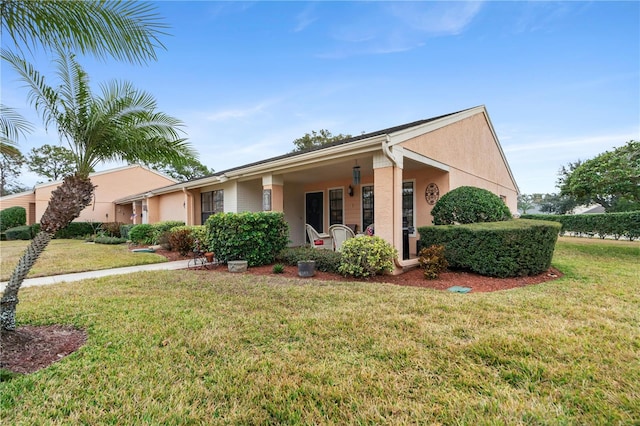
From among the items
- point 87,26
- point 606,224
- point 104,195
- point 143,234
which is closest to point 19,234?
point 104,195

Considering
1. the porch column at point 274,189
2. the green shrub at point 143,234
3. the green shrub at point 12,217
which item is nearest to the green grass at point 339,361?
the porch column at point 274,189

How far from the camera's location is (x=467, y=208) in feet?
23.4

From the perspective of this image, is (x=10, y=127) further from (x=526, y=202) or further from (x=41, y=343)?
(x=526, y=202)

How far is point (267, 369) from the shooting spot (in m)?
2.47

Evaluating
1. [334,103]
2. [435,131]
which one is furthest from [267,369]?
[334,103]

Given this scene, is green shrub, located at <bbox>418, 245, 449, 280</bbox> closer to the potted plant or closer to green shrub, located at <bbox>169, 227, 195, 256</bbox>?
the potted plant

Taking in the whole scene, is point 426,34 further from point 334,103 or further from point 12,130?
point 12,130

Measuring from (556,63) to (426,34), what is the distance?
14.5ft

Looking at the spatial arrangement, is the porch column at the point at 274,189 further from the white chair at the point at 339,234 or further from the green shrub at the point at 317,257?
the white chair at the point at 339,234

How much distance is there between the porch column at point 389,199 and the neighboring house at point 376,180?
22 mm

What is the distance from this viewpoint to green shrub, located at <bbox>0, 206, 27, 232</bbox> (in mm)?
20203

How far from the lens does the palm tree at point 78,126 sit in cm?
308

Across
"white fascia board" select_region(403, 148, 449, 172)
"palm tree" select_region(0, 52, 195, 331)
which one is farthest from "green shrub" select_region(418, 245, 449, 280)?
"palm tree" select_region(0, 52, 195, 331)

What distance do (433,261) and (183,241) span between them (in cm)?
859
